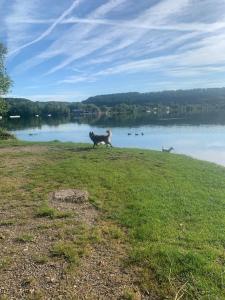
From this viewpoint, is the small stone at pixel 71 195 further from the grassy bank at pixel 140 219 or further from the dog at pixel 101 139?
the dog at pixel 101 139

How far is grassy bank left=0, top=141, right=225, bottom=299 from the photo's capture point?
658 centimetres

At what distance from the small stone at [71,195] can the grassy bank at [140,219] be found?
0.30 meters

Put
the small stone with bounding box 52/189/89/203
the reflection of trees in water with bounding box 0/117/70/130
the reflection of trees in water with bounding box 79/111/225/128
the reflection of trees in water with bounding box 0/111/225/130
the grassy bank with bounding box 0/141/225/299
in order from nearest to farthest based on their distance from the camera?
the grassy bank with bounding box 0/141/225/299 < the small stone with bounding box 52/189/89/203 < the reflection of trees in water with bounding box 79/111/225/128 < the reflection of trees in water with bounding box 0/111/225/130 < the reflection of trees in water with bounding box 0/117/70/130

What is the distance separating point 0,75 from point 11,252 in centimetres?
3011

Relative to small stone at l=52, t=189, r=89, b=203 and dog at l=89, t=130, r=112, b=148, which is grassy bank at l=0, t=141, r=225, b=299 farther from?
dog at l=89, t=130, r=112, b=148

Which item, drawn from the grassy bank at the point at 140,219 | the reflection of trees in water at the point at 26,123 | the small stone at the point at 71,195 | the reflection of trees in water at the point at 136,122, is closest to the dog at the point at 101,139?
the grassy bank at the point at 140,219

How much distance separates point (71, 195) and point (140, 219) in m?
2.94

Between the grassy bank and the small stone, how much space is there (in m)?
0.30

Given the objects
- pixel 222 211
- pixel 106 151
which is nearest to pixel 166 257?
pixel 222 211

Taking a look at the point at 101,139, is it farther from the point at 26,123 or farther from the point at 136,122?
the point at 26,123

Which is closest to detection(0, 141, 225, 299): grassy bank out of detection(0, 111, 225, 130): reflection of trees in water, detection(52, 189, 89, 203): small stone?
detection(52, 189, 89, 203): small stone

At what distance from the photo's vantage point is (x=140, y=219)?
9.34 m

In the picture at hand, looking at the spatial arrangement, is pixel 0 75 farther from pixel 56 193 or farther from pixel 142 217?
pixel 142 217

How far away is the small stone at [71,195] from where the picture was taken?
11.2 metres
